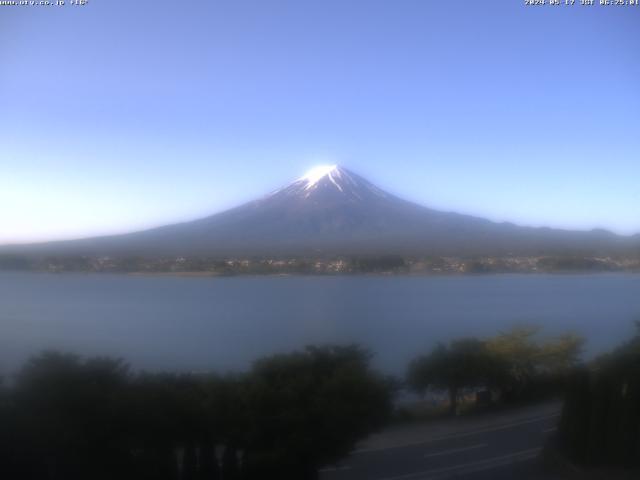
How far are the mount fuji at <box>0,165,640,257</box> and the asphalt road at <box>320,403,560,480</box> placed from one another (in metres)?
2.83

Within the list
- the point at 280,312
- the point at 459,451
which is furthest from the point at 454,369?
the point at 280,312

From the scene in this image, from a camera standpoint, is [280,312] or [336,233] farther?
[336,233]

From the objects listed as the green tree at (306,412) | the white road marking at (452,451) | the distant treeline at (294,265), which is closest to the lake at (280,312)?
the distant treeline at (294,265)

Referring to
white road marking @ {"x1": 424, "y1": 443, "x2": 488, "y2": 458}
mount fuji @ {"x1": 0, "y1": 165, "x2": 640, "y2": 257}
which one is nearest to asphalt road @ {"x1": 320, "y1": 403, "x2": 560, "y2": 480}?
white road marking @ {"x1": 424, "y1": 443, "x2": 488, "y2": 458}

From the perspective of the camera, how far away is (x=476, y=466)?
5719 mm

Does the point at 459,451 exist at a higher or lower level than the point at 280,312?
lower

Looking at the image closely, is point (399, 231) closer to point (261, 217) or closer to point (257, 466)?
point (261, 217)

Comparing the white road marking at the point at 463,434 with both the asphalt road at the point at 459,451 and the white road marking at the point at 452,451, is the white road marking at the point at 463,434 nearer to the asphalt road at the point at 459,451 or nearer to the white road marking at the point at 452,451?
the asphalt road at the point at 459,451

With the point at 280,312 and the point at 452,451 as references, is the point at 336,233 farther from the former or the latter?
the point at 452,451

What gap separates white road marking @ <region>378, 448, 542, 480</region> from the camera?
217 inches

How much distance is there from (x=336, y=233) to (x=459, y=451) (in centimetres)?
447

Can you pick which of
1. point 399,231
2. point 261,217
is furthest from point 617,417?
point 261,217

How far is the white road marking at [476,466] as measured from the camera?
5.52 meters

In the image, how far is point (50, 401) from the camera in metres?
5.49
